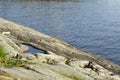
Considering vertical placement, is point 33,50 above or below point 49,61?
below

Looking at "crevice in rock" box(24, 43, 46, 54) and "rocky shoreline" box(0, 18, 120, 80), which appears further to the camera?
"crevice in rock" box(24, 43, 46, 54)

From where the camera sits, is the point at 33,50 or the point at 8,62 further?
the point at 33,50

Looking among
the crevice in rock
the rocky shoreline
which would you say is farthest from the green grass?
the crevice in rock

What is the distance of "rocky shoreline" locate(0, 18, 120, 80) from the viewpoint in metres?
12.8

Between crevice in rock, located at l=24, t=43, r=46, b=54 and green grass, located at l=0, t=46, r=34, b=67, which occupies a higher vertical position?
green grass, located at l=0, t=46, r=34, b=67

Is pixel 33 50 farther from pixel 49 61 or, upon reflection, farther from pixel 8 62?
pixel 8 62

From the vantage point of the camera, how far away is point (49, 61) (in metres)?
17.4

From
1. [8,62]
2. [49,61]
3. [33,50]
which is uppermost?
[8,62]

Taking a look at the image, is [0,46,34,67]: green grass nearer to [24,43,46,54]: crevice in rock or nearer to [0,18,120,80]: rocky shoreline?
[0,18,120,80]: rocky shoreline

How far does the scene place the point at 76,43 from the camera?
1615 inches

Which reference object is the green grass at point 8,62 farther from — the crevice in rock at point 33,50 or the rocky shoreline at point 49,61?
the crevice in rock at point 33,50

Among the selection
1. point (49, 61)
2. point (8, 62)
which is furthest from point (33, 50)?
point (8, 62)

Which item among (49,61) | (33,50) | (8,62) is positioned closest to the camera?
(8,62)

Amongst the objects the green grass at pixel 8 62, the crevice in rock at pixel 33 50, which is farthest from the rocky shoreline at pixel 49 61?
the green grass at pixel 8 62
